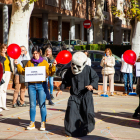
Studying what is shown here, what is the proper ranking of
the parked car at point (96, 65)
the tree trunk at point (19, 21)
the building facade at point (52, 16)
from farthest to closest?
the building facade at point (52, 16) → the parked car at point (96, 65) → the tree trunk at point (19, 21)

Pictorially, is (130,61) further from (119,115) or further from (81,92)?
(81,92)

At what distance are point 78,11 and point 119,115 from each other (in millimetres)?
33488

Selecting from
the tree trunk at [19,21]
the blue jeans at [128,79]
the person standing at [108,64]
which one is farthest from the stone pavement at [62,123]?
the tree trunk at [19,21]

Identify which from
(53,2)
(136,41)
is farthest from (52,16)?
(136,41)

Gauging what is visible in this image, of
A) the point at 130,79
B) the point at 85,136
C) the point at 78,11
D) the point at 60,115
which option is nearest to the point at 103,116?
the point at 60,115

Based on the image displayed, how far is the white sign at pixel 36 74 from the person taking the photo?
6.53 m

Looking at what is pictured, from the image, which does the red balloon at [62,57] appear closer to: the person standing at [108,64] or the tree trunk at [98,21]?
the person standing at [108,64]

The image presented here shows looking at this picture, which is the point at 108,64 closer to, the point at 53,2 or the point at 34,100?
the point at 34,100

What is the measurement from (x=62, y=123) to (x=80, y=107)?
128cm

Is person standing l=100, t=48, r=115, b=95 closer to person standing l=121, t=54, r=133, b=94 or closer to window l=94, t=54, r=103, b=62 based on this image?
person standing l=121, t=54, r=133, b=94

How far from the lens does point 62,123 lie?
23.4 feet

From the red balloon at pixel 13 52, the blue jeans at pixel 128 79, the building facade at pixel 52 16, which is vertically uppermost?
the building facade at pixel 52 16

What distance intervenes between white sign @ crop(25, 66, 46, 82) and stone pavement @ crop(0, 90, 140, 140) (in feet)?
3.45

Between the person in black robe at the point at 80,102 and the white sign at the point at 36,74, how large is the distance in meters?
0.77
